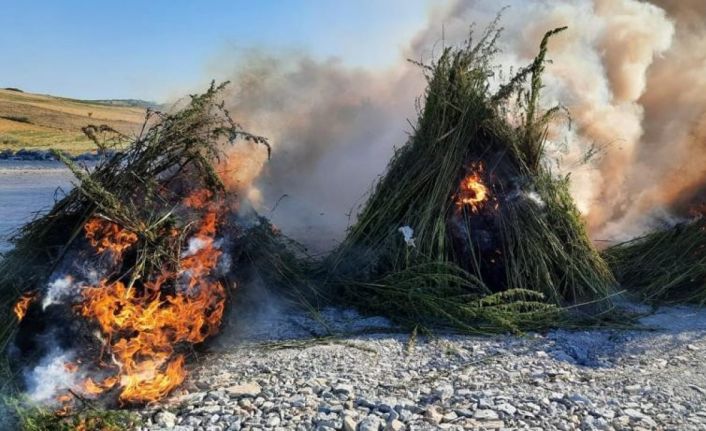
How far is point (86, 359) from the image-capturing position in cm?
415

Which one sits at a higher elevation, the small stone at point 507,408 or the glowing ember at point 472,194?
the glowing ember at point 472,194

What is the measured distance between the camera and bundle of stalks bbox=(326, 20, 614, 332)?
236 inches

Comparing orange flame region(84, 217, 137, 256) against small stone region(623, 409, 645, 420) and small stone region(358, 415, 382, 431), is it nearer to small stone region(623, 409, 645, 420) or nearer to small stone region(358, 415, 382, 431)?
Answer: small stone region(358, 415, 382, 431)

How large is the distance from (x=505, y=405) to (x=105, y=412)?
2.53 meters

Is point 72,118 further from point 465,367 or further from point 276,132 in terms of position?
point 465,367

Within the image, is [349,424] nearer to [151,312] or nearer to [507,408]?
[507,408]

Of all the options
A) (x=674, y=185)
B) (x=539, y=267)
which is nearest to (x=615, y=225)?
(x=674, y=185)

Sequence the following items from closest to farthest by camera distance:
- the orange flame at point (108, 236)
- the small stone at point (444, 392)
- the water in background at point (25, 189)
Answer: the small stone at point (444, 392)
the orange flame at point (108, 236)
the water in background at point (25, 189)

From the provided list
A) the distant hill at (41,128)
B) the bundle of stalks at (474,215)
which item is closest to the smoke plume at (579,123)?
the bundle of stalks at (474,215)

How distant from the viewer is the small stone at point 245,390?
13.5 ft

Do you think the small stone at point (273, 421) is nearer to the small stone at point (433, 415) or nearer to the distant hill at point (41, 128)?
the small stone at point (433, 415)

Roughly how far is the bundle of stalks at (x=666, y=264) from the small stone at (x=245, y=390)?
4333 mm

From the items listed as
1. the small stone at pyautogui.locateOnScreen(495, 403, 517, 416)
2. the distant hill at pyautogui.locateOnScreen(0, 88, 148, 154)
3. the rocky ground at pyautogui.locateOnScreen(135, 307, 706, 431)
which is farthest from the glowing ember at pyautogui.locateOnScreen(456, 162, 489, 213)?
the distant hill at pyautogui.locateOnScreen(0, 88, 148, 154)

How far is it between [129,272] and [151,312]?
361 mm
